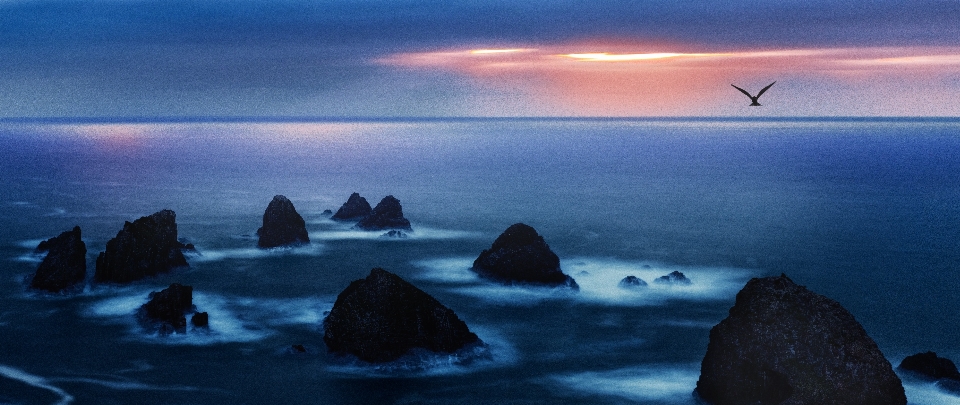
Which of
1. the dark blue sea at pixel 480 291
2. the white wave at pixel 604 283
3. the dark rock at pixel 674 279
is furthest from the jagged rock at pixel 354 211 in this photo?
the dark rock at pixel 674 279

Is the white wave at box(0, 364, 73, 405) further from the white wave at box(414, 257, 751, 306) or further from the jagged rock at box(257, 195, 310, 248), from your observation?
the jagged rock at box(257, 195, 310, 248)

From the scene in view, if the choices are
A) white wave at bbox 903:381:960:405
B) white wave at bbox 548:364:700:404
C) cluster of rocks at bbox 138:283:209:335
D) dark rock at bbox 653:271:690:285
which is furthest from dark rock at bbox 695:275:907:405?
cluster of rocks at bbox 138:283:209:335

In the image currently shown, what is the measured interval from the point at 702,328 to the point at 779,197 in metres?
87.2

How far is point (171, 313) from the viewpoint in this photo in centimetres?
5262

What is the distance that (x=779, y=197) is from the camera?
446ft

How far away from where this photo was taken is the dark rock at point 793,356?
38.0 metres

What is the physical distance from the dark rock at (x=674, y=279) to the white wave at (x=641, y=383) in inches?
745

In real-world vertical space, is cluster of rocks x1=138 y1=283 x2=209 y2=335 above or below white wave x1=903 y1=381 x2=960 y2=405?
above

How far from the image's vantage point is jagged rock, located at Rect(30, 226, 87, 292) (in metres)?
60.9

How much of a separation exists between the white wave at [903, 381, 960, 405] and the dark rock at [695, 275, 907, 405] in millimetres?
2268

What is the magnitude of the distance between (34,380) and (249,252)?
1329 inches

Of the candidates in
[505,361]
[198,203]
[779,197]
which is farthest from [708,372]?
[779,197]

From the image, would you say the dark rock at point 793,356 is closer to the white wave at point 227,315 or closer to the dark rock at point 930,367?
the dark rock at point 930,367

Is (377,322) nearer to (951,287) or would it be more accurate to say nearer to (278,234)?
(278,234)
